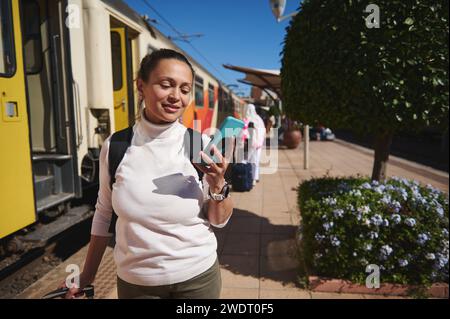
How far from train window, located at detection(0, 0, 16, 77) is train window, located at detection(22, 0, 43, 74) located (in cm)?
119

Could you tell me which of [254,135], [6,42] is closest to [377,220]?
[6,42]

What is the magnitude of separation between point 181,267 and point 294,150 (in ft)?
50.6

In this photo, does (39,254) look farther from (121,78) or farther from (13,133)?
(121,78)

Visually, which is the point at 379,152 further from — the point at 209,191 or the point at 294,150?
the point at 294,150

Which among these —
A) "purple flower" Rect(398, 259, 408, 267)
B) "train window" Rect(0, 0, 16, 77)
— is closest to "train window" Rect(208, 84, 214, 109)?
"train window" Rect(0, 0, 16, 77)

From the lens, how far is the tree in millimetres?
3102

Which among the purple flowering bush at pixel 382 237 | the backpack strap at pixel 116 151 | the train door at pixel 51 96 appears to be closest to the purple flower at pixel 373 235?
the purple flowering bush at pixel 382 237

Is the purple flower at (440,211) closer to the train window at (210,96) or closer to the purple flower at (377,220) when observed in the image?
the purple flower at (377,220)

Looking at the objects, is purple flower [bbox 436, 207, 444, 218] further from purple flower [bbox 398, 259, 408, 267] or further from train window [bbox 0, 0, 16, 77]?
train window [bbox 0, 0, 16, 77]

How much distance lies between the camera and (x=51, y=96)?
4387mm

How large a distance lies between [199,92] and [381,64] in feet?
23.8

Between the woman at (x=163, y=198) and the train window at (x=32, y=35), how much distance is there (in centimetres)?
364

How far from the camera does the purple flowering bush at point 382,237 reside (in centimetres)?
318

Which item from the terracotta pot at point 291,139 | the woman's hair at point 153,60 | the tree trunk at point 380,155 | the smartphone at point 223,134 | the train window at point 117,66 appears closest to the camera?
the smartphone at point 223,134
